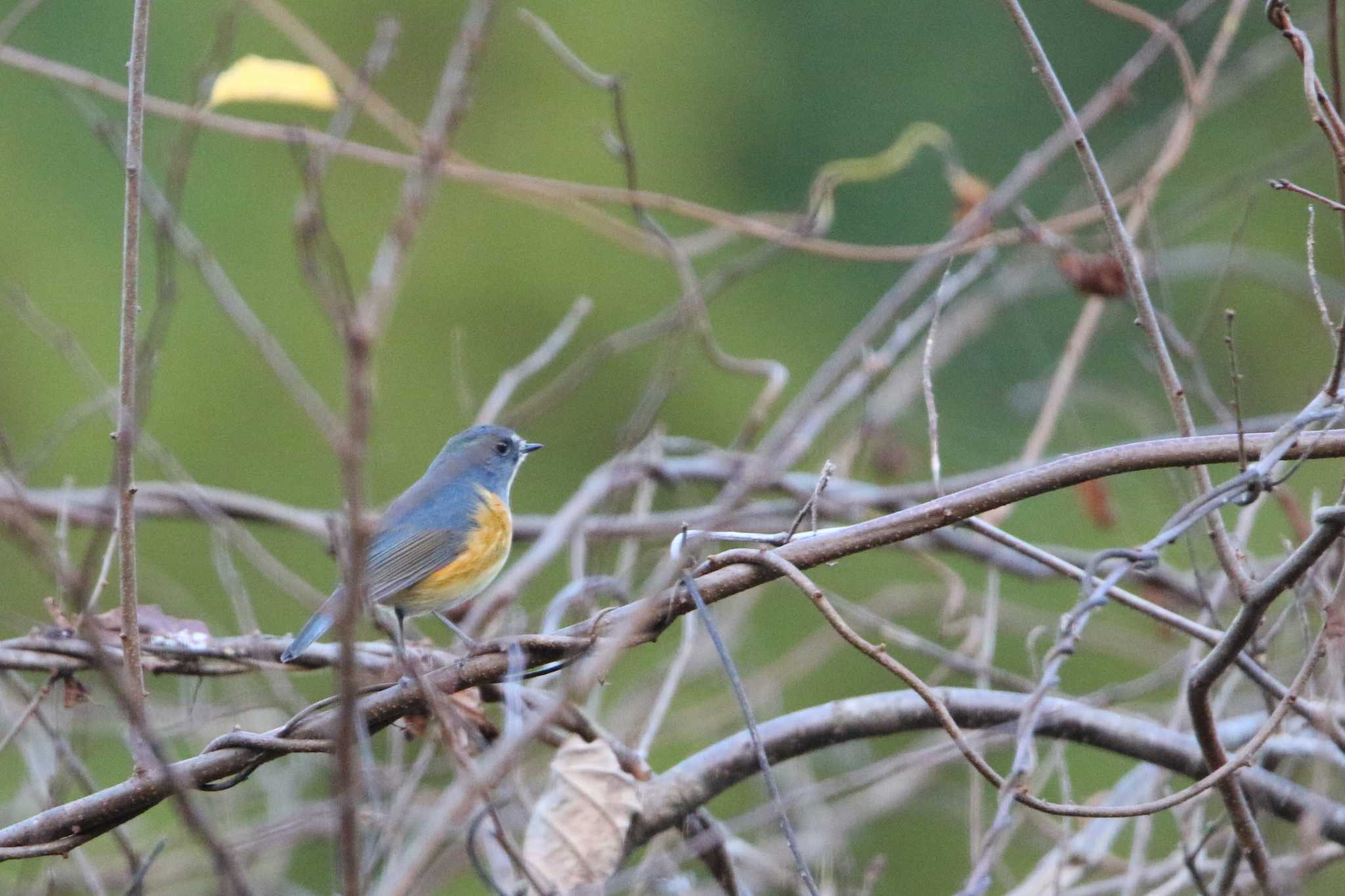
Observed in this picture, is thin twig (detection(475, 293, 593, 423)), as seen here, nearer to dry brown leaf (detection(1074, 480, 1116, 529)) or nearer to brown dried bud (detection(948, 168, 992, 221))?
brown dried bud (detection(948, 168, 992, 221))

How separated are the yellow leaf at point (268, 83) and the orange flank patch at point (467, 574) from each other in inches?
44.9

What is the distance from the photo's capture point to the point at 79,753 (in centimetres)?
410

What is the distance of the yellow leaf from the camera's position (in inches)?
121

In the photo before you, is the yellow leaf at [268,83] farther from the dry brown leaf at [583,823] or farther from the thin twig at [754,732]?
the thin twig at [754,732]

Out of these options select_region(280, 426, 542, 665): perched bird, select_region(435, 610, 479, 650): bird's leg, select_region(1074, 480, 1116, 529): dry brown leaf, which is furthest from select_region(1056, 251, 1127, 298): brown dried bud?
select_region(435, 610, 479, 650): bird's leg

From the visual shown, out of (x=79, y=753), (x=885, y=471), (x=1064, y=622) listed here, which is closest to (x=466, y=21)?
(x=1064, y=622)

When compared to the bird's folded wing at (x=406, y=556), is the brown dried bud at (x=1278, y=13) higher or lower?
higher

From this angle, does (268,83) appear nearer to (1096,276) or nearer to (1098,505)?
(1096,276)

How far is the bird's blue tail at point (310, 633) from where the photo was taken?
106 inches

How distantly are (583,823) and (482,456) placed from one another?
1.69 m

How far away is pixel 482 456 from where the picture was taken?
4.03 metres

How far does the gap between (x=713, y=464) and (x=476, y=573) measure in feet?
2.85

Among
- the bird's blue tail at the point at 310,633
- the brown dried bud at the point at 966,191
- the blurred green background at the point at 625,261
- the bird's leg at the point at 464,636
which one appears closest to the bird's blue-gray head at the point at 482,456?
the bird's leg at the point at 464,636

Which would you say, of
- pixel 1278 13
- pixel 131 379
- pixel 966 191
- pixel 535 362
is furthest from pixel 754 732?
pixel 966 191
